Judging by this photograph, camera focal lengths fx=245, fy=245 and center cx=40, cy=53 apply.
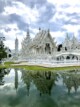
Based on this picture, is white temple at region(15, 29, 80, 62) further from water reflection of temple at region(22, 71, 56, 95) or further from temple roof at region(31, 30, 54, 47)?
water reflection of temple at region(22, 71, 56, 95)

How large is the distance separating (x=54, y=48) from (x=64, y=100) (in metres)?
51.5

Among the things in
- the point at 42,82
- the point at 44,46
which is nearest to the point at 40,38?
the point at 44,46

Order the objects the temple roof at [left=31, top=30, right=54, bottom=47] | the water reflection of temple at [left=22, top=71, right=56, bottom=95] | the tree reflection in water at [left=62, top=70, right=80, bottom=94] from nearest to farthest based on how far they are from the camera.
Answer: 1. the water reflection of temple at [left=22, top=71, right=56, bottom=95]
2. the tree reflection in water at [left=62, top=70, right=80, bottom=94]
3. the temple roof at [left=31, top=30, right=54, bottom=47]

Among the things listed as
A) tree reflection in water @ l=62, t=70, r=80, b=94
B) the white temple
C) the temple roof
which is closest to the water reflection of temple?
tree reflection in water @ l=62, t=70, r=80, b=94

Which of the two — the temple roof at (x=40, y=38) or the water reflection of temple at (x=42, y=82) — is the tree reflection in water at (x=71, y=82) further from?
the temple roof at (x=40, y=38)

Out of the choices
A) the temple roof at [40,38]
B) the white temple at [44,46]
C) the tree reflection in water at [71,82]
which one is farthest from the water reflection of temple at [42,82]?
the temple roof at [40,38]

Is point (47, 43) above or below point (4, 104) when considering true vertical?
above

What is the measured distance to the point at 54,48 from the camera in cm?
6297

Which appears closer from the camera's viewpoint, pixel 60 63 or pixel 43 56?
pixel 60 63

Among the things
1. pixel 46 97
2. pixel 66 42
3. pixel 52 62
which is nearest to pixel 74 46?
pixel 66 42

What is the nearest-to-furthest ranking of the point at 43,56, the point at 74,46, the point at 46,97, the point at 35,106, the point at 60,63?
the point at 35,106 → the point at 46,97 → the point at 60,63 → the point at 43,56 → the point at 74,46

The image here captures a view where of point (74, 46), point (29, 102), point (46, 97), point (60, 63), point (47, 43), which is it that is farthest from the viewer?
point (74, 46)

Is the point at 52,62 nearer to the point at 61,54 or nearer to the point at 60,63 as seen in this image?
the point at 60,63

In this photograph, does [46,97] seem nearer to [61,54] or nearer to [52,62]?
[52,62]
